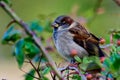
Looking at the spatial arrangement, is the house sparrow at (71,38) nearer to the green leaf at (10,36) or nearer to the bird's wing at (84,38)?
the bird's wing at (84,38)

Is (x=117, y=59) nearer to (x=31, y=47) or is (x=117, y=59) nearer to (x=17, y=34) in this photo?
(x=31, y=47)

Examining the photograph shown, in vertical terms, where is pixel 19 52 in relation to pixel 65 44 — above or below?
below

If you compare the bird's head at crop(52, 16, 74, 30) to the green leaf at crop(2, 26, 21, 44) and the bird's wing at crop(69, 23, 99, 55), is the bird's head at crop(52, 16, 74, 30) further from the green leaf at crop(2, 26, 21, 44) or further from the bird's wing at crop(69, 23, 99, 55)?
the green leaf at crop(2, 26, 21, 44)

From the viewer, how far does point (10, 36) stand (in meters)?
1.67

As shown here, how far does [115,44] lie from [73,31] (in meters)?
1.06

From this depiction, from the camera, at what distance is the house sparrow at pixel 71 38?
219cm

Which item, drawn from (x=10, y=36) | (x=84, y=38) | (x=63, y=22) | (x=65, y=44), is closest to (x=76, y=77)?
(x=10, y=36)

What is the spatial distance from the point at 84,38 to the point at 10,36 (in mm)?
641

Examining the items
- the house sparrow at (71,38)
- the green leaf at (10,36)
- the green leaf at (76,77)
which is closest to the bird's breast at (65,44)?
the house sparrow at (71,38)

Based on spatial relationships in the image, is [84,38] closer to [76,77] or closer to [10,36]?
[10,36]

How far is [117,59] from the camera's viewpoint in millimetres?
1181

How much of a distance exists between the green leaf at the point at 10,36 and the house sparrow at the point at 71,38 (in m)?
0.41

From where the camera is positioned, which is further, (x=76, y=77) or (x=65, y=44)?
(x=65, y=44)

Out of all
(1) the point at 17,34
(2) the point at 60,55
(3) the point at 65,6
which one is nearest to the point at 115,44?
(1) the point at 17,34
